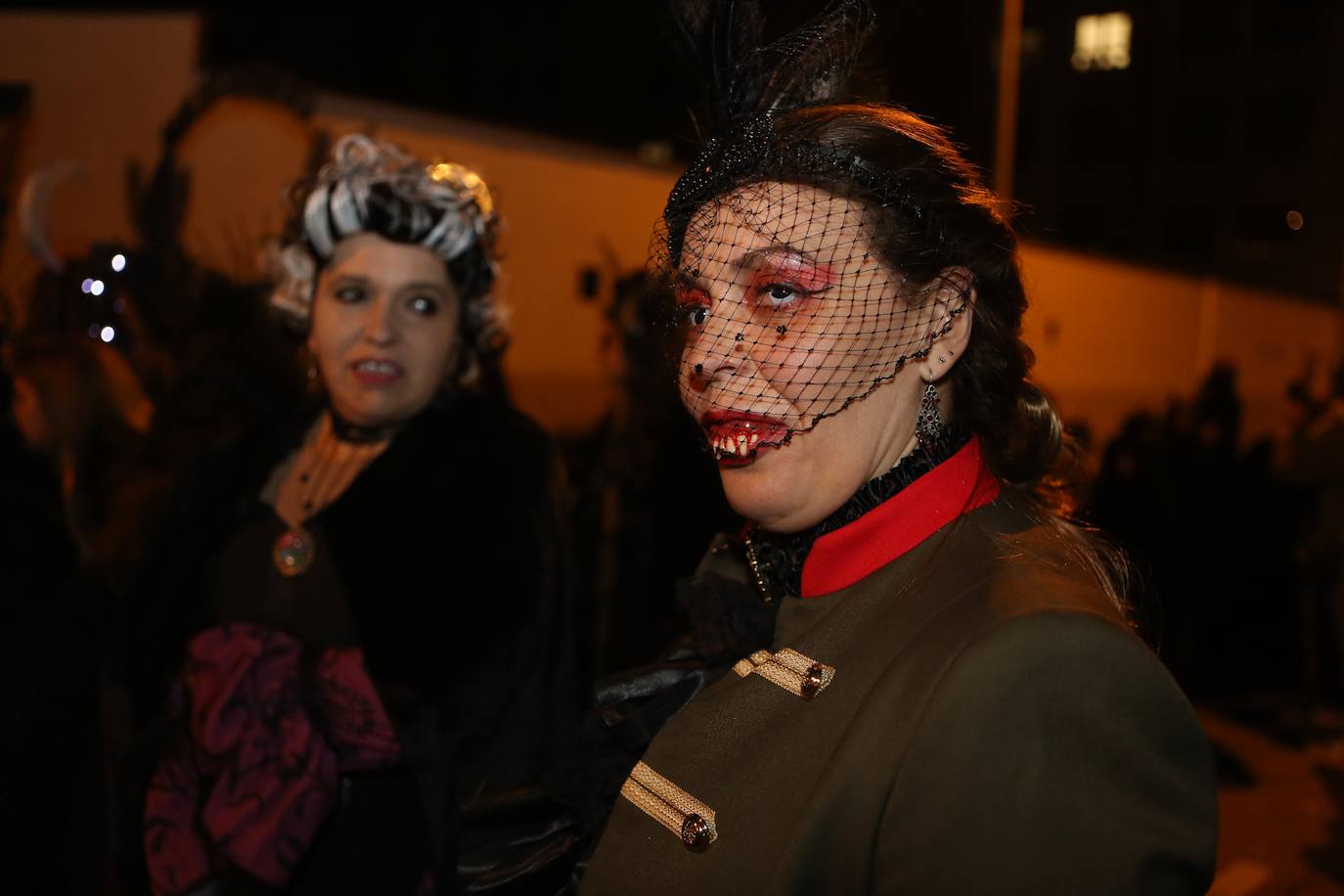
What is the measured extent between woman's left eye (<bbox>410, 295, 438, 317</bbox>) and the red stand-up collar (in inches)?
60.3

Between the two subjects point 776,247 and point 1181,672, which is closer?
point 776,247

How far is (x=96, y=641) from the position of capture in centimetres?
261

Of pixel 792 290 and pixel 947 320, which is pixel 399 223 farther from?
pixel 947 320

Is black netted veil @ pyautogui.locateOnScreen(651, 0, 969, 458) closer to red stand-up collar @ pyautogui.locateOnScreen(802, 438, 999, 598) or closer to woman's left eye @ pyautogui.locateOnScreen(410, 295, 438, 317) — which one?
red stand-up collar @ pyautogui.locateOnScreen(802, 438, 999, 598)

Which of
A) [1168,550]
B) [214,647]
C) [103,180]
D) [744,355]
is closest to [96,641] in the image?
[214,647]

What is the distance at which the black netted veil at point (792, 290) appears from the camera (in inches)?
Answer: 56.0

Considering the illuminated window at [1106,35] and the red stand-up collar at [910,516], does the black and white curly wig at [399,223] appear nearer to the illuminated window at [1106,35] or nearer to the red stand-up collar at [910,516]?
the red stand-up collar at [910,516]

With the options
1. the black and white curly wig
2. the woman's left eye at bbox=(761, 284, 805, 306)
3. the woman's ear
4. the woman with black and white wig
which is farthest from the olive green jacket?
the black and white curly wig

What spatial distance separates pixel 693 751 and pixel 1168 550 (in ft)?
18.2

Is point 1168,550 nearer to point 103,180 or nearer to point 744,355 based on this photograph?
point 744,355

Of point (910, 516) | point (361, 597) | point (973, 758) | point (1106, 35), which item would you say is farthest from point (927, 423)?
point (1106, 35)

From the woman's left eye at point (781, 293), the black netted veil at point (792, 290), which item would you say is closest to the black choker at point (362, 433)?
the black netted veil at point (792, 290)

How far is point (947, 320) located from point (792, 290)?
214 mm

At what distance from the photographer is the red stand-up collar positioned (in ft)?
4.79
